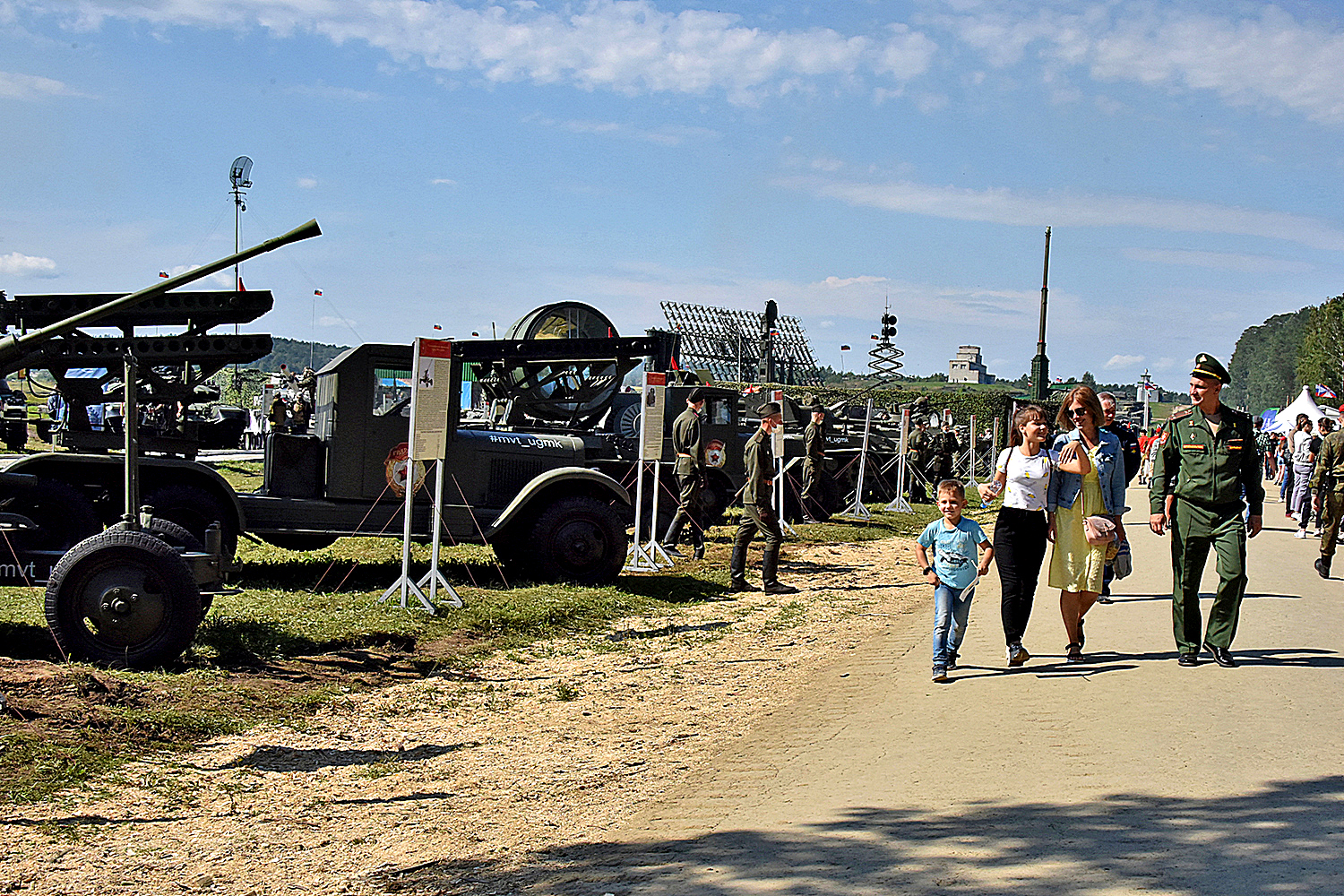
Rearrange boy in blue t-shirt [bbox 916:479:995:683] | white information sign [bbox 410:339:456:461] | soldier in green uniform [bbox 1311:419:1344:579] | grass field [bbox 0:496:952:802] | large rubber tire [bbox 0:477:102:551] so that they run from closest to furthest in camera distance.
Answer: grass field [bbox 0:496:952:802] → boy in blue t-shirt [bbox 916:479:995:683] → large rubber tire [bbox 0:477:102:551] → white information sign [bbox 410:339:456:461] → soldier in green uniform [bbox 1311:419:1344:579]

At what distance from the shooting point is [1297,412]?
31797 mm

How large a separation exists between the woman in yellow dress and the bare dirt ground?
175 centimetres

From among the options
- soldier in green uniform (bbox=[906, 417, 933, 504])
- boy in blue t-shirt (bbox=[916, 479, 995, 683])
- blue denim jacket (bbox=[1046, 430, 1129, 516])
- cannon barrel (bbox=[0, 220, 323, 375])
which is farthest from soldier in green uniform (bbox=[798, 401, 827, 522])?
cannon barrel (bbox=[0, 220, 323, 375])

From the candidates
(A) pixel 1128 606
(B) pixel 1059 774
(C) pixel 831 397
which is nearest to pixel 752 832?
(B) pixel 1059 774

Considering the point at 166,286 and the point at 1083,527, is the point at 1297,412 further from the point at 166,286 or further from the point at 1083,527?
the point at 166,286

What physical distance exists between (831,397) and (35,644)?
2929 cm

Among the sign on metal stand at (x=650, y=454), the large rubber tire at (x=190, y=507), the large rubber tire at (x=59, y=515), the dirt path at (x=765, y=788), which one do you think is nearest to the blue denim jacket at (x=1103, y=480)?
the dirt path at (x=765, y=788)

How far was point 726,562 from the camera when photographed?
14.2m

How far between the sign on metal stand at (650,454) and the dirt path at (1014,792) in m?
5.06

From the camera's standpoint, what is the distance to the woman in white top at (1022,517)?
7.70m

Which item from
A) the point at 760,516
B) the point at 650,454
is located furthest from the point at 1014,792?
the point at 650,454

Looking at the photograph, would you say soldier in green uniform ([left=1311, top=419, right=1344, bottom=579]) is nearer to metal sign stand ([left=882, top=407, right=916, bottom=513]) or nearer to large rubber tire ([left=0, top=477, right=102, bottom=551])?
metal sign stand ([left=882, top=407, right=916, bottom=513])

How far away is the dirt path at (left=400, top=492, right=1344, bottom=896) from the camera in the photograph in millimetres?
4250

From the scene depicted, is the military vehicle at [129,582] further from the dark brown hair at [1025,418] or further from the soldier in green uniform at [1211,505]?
the soldier in green uniform at [1211,505]
